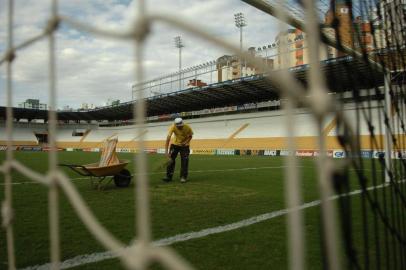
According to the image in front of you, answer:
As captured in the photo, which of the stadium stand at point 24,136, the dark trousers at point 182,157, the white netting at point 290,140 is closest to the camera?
the white netting at point 290,140

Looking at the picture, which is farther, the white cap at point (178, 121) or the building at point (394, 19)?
the white cap at point (178, 121)

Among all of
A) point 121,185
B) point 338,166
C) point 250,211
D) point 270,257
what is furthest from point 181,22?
point 121,185

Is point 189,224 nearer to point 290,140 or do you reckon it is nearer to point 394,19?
point 290,140

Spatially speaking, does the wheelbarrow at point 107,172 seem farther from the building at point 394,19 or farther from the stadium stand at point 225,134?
the stadium stand at point 225,134

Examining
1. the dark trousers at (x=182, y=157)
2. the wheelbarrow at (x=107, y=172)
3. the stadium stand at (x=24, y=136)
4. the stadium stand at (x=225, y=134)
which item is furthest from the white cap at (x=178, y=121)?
the stadium stand at (x=24, y=136)

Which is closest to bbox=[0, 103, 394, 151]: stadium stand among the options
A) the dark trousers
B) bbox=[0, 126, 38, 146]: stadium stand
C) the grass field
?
bbox=[0, 126, 38, 146]: stadium stand

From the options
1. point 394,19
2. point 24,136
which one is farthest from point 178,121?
point 24,136

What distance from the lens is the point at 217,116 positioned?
1521 inches

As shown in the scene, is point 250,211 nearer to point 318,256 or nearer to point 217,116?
point 318,256

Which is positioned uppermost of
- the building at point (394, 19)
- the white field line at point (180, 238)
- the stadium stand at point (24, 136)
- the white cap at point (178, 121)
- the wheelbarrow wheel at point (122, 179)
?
the stadium stand at point (24, 136)

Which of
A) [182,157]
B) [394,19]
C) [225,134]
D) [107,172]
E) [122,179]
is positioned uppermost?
[394,19]

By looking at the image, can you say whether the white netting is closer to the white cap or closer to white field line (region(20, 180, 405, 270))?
white field line (region(20, 180, 405, 270))

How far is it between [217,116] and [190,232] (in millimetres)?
35280

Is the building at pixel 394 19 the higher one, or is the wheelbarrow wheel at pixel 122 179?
the building at pixel 394 19
